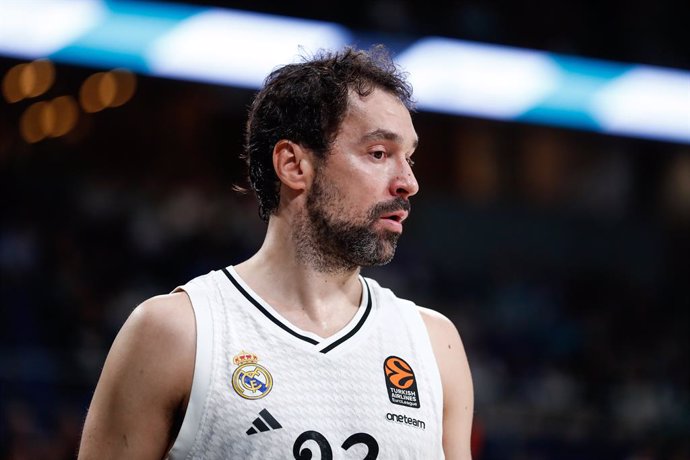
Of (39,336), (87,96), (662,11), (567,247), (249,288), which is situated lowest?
(39,336)

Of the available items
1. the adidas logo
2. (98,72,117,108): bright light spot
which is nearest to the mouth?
the adidas logo

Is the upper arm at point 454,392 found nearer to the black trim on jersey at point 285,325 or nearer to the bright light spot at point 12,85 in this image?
the black trim on jersey at point 285,325

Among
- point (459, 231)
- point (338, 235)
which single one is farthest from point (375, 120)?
point (459, 231)

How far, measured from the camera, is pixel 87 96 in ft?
45.9

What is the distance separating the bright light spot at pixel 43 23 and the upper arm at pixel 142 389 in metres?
7.37

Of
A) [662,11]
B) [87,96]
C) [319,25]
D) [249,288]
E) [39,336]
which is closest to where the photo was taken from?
[249,288]

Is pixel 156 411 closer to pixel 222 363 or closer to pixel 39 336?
pixel 222 363

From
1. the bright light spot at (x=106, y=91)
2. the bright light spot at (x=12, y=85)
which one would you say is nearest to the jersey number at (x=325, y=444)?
the bright light spot at (x=12, y=85)

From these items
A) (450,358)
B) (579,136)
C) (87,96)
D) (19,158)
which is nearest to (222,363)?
(450,358)

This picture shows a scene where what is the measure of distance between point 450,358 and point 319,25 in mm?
7720

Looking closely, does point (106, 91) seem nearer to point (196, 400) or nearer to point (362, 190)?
point (362, 190)

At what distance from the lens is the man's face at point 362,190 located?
3.00 metres

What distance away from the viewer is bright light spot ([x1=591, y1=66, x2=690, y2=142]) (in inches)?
449

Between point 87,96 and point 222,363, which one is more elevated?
point 87,96
